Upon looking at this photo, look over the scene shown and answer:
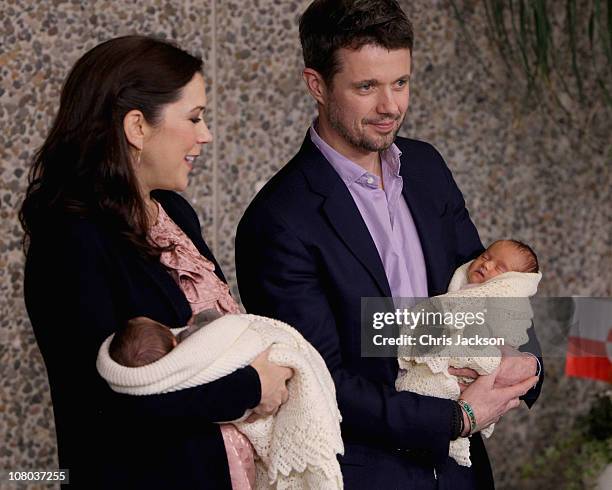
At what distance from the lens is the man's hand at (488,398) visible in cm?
201

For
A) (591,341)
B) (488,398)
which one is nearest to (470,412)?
(488,398)

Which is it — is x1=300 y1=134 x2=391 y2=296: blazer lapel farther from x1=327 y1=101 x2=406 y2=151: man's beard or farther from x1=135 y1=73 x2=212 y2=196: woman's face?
x1=135 y1=73 x2=212 y2=196: woman's face

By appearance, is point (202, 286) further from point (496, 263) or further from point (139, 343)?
point (496, 263)

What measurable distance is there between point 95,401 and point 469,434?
739 millimetres

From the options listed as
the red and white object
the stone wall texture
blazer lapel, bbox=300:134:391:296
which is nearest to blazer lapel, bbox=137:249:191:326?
blazer lapel, bbox=300:134:391:296

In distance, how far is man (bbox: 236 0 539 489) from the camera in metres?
1.98

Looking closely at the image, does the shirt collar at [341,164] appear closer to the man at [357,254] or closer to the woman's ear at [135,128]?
the man at [357,254]

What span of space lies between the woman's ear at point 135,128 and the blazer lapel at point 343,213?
40 cm

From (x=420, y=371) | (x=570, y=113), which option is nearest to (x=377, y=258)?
(x=420, y=371)

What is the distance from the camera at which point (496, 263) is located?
2.18 meters

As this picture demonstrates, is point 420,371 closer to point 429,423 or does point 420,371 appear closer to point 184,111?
point 429,423

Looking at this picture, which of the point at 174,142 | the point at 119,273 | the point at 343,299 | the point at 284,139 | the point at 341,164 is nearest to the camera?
the point at 119,273

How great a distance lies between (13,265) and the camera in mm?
2814

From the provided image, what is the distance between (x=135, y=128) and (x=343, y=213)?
463 mm
